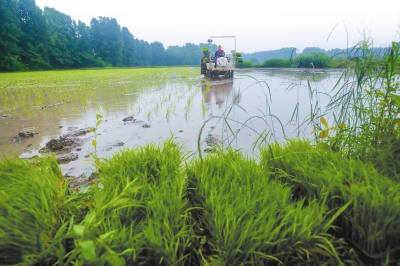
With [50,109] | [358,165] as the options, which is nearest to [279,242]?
[358,165]

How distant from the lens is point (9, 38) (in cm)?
2877

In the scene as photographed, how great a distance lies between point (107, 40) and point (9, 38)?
75.5ft

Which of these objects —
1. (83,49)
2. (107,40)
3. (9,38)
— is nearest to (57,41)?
(83,49)

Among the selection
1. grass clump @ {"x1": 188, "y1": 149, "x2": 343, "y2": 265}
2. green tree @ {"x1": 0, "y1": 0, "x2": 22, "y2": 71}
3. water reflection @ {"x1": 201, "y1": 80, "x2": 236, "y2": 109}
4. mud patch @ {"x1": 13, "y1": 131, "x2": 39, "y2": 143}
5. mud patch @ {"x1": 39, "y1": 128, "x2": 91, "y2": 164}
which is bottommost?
mud patch @ {"x1": 39, "y1": 128, "x2": 91, "y2": 164}

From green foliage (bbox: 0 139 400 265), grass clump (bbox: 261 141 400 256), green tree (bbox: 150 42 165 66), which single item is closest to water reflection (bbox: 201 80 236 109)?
grass clump (bbox: 261 141 400 256)

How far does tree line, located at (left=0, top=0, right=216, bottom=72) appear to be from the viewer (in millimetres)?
28947

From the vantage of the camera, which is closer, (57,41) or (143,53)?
(57,41)

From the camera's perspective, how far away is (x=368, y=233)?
97cm

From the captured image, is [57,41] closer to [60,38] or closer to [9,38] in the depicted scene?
[60,38]

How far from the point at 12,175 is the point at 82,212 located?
45 centimetres

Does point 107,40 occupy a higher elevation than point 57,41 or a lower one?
higher

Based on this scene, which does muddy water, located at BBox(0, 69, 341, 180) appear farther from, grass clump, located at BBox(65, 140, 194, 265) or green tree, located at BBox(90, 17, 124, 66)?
green tree, located at BBox(90, 17, 124, 66)

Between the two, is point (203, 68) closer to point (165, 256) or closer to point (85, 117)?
point (85, 117)

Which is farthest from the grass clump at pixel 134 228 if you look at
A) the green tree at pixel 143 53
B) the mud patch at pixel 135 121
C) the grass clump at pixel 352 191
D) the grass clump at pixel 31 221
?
the green tree at pixel 143 53
